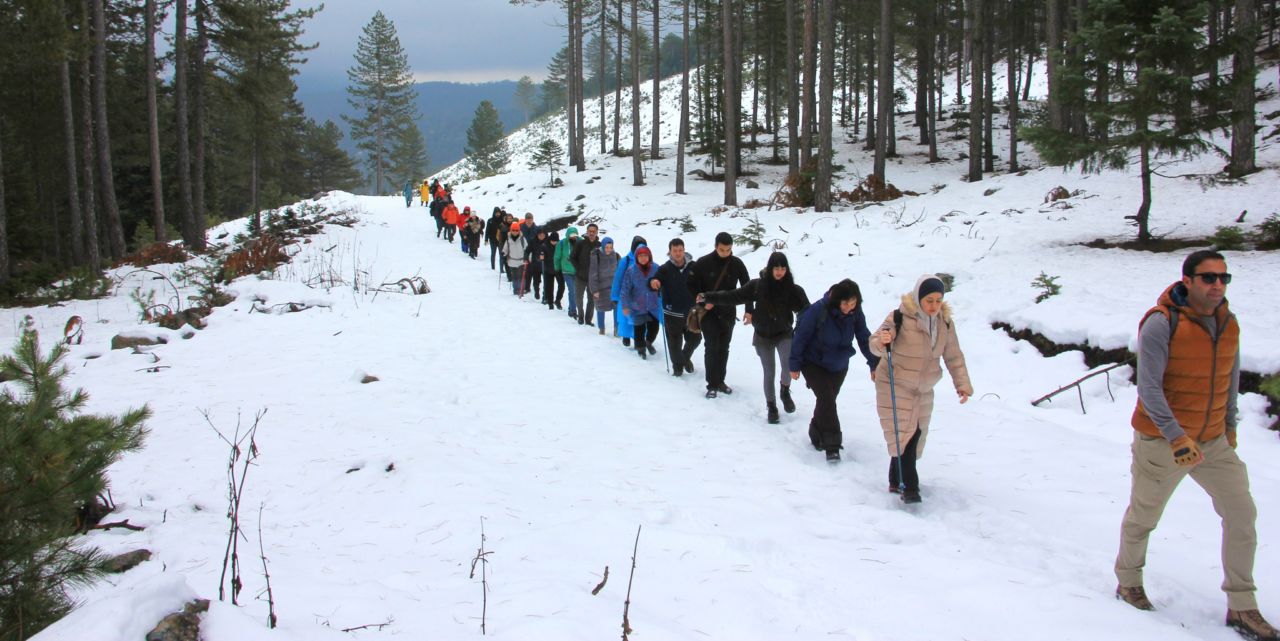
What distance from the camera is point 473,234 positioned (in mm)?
20312

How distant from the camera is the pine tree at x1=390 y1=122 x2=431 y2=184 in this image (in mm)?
66500

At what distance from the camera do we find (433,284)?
15.5 metres

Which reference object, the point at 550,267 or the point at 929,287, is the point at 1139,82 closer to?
the point at 929,287

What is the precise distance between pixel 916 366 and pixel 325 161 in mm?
61681

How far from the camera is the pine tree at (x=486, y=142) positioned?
63031mm

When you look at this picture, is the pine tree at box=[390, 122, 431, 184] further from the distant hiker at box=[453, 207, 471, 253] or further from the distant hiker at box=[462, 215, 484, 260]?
the distant hiker at box=[462, 215, 484, 260]

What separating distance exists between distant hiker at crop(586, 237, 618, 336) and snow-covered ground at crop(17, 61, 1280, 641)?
64 cm

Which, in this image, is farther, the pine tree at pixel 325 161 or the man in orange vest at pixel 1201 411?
the pine tree at pixel 325 161

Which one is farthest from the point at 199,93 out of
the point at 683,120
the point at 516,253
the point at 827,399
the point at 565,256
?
the point at 827,399

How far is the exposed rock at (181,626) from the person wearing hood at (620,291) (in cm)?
714

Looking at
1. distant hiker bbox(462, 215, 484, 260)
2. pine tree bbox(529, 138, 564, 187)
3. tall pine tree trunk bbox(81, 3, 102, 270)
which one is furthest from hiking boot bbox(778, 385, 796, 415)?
pine tree bbox(529, 138, 564, 187)

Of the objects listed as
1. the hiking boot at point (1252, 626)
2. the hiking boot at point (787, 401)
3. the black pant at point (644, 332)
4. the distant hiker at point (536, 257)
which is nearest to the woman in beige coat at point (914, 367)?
the hiking boot at point (1252, 626)

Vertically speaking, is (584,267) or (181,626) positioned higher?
(584,267)

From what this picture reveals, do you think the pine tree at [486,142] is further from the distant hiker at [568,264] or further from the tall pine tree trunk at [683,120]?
the distant hiker at [568,264]
